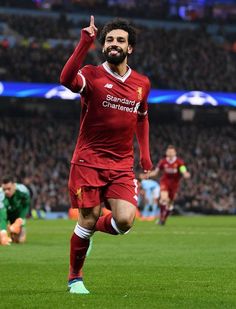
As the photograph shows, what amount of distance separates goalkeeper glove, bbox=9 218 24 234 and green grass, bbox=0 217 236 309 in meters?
0.43

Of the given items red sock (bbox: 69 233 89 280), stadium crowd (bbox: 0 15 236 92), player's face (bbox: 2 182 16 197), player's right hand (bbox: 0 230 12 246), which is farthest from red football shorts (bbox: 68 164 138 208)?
stadium crowd (bbox: 0 15 236 92)

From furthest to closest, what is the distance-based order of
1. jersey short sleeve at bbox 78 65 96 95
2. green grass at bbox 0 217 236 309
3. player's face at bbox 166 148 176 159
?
1. player's face at bbox 166 148 176 159
2. jersey short sleeve at bbox 78 65 96 95
3. green grass at bbox 0 217 236 309

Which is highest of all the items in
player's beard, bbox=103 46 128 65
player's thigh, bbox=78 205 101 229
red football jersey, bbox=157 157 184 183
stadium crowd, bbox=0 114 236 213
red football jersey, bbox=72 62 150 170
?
player's beard, bbox=103 46 128 65

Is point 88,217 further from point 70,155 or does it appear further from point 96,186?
point 70,155

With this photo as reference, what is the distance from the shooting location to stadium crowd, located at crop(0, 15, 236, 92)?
42.6 meters

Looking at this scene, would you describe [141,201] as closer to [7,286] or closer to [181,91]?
[181,91]

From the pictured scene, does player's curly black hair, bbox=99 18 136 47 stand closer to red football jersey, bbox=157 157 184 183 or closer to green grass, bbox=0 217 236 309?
green grass, bbox=0 217 236 309

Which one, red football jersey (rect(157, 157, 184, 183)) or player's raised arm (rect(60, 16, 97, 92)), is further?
→ red football jersey (rect(157, 157, 184, 183))

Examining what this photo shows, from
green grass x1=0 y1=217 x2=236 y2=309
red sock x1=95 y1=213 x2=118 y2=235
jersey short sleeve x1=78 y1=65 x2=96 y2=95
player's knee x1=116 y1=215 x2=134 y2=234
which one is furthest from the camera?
red sock x1=95 y1=213 x2=118 y2=235

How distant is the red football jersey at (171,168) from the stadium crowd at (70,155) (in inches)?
465

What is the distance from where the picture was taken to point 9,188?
17.7m

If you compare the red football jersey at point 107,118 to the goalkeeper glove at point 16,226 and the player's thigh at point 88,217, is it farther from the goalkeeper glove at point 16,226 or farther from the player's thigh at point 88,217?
the goalkeeper glove at point 16,226

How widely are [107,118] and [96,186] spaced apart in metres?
0.67

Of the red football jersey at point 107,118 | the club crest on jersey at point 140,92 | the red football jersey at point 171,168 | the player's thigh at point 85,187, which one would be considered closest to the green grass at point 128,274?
the player's thigh at point 85,187
